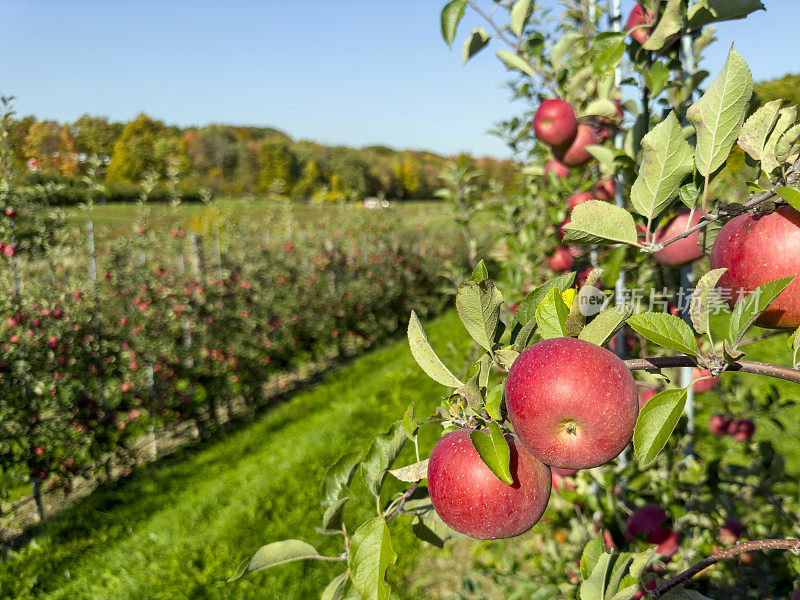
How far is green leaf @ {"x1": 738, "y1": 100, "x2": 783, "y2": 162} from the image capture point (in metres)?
0.58

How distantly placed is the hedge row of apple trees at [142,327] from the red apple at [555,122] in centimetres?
174

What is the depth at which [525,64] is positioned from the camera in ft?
4.71

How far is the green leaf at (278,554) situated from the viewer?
73cm

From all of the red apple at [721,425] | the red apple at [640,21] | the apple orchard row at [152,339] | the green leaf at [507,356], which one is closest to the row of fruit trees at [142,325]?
the apple orchard row at [152,339]

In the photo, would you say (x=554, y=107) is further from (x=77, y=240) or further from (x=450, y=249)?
(x=450, y=249)

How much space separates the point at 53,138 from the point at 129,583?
8.93 feet

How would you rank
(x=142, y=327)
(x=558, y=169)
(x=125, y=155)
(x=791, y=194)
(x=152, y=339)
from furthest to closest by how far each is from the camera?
(x=125, y=155) → (x=152, y=339) → (x=142, y=327) → (x=558, y=169) → (x=791, y=194)

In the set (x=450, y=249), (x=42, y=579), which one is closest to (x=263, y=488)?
(x=42, y=579)

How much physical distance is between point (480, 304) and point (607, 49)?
616 mm

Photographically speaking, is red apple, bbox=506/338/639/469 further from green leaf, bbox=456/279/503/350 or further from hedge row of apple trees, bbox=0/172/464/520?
hedge row of apple trees, bbox=0/172/464/520

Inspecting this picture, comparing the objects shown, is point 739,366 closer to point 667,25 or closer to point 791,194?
point 791,194

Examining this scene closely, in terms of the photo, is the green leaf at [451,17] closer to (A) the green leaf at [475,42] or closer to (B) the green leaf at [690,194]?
(A) the green leaf at [475,42]

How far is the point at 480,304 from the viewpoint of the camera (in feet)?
1.99

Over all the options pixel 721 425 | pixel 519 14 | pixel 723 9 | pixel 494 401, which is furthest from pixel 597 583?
pixel 721 425
